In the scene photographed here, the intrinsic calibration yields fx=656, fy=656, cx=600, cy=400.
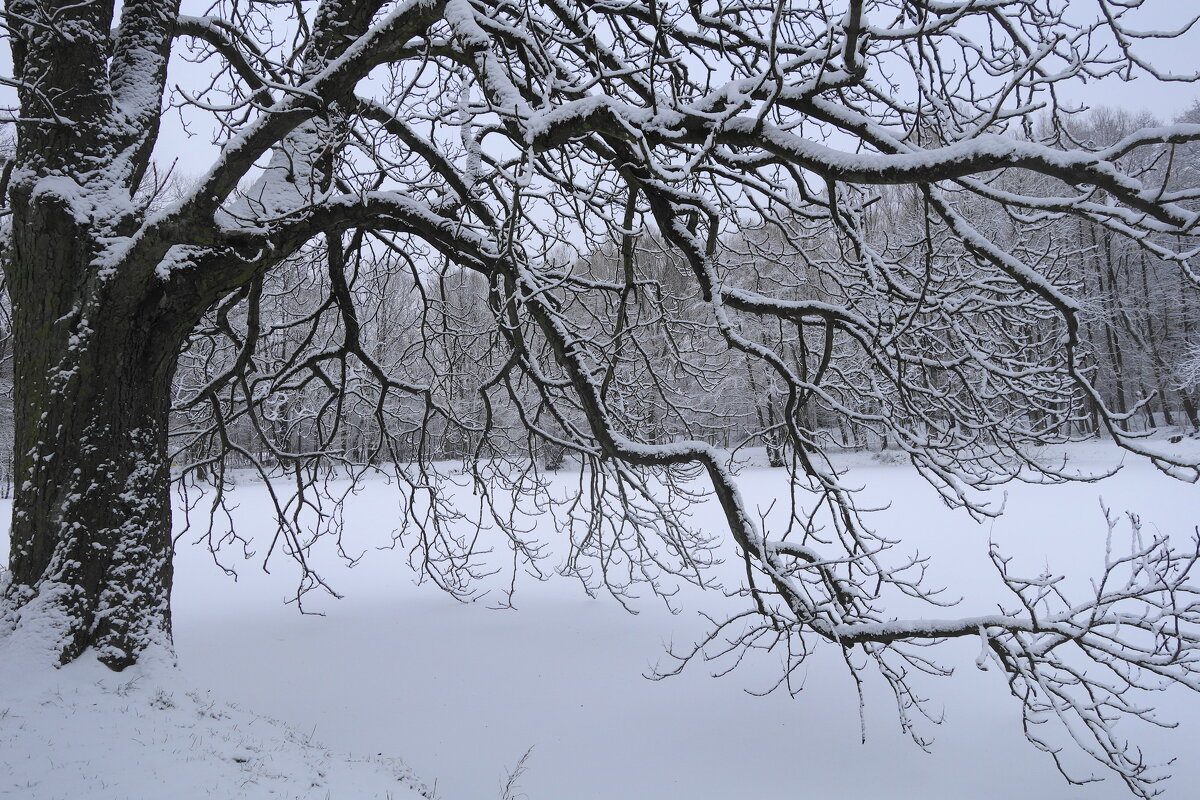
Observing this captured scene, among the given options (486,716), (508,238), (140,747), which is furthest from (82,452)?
(486,716)

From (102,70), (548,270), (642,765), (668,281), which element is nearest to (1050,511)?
(668,281)

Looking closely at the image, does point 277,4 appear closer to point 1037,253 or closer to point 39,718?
point 39,718

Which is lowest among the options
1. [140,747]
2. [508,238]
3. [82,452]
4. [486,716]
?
[486,716]

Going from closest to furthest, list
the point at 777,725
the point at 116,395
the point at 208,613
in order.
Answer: the point at 116,395 < the point at 777,725 < the point at 208,613

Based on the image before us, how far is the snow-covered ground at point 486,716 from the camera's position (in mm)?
3064

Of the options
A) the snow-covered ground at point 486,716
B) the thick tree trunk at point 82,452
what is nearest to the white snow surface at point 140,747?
the snow-covered ground at point 486,716

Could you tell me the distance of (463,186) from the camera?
4449mm

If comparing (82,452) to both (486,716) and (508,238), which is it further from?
(486,716)

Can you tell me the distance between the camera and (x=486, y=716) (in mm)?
5543

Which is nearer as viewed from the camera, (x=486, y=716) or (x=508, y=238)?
(x=508, y=238)

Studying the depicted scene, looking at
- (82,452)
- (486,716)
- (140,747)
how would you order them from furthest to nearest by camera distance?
(486,716) < (82,452) < (140,747)

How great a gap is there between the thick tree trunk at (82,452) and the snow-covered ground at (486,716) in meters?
0.29

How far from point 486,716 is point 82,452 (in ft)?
11.8

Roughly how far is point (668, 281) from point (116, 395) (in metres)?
6.07
